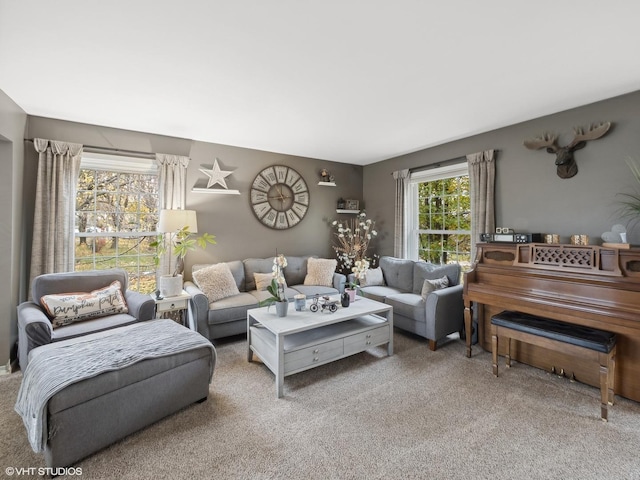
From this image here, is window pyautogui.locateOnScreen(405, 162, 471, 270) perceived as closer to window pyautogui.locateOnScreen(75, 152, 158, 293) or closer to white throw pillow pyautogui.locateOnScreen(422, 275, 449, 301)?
white throw pillow pyautogui.locateOnScreen(422, 275, 449, 301)

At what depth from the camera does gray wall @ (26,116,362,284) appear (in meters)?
3.32

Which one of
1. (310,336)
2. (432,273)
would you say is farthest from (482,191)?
(310,336)

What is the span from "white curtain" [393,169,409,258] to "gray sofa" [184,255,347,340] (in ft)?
3.80

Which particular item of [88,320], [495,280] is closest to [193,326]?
[88,320]

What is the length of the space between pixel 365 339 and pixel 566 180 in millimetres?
2595

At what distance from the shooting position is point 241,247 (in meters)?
4.30

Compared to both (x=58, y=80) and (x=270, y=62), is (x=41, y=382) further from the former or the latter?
(x=270, y=62)

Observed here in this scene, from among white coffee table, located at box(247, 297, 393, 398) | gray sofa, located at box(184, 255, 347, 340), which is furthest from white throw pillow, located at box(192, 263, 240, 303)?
white coffee table, located at box(247, 297, 393, 398)

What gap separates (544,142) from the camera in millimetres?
2971

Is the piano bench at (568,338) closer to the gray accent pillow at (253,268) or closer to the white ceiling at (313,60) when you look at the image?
the white ceiling at (313,60)

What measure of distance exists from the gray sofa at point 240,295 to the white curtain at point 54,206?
1.32 metres

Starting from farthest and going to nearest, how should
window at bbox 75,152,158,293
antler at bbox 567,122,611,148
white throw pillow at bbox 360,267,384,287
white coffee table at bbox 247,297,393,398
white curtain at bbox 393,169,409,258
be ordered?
white curtain at bbox 393,169,409,258 < white throw pillow at bbox 360,267,384,287 < window at bbox 75,152,158,293 < antler at bbox 567,122,611,148 < white coffee table at bbox 247,297,393,398

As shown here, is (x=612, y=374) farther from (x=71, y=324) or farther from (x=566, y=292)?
(x=71, y=324)

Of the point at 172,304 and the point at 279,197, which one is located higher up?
the point at 279,197
